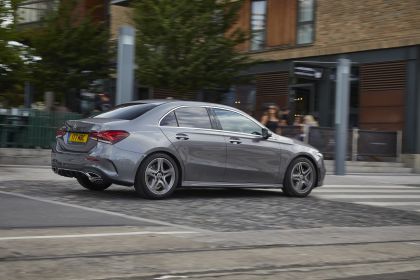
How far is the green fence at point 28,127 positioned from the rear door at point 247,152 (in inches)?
310

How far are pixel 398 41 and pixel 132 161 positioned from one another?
1594 cm

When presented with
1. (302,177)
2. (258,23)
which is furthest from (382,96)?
(302,177)

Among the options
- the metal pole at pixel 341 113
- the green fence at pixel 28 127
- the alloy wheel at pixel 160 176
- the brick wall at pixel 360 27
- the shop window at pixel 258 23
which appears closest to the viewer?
the alloy wheel at pixel 160 176

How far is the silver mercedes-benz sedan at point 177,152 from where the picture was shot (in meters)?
9.15

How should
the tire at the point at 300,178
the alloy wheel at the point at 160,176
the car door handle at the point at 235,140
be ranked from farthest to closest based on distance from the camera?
the tire at the point at 300,178 → the car door handle at the point at 235,140 → the alloy wheel at the point at 160,176

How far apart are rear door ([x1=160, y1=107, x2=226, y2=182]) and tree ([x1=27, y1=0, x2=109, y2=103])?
14817 mm

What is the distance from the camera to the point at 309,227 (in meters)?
8.12

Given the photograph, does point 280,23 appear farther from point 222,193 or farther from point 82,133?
point 82,133

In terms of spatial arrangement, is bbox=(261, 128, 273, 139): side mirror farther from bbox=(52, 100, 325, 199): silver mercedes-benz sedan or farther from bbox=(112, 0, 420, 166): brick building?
bbox=(112, 0, 420, 166): brick building

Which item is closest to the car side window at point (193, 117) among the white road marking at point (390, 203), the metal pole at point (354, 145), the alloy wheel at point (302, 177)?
the alloy wheel at point (302, 177)

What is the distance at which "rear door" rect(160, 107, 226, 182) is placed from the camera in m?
9.64

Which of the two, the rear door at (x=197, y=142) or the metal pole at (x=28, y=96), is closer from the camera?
the rear door at (x=197, y=142)

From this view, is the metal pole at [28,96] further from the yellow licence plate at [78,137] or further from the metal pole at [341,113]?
the yellow licence plate at [78,137]

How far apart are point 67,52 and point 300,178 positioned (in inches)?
621
